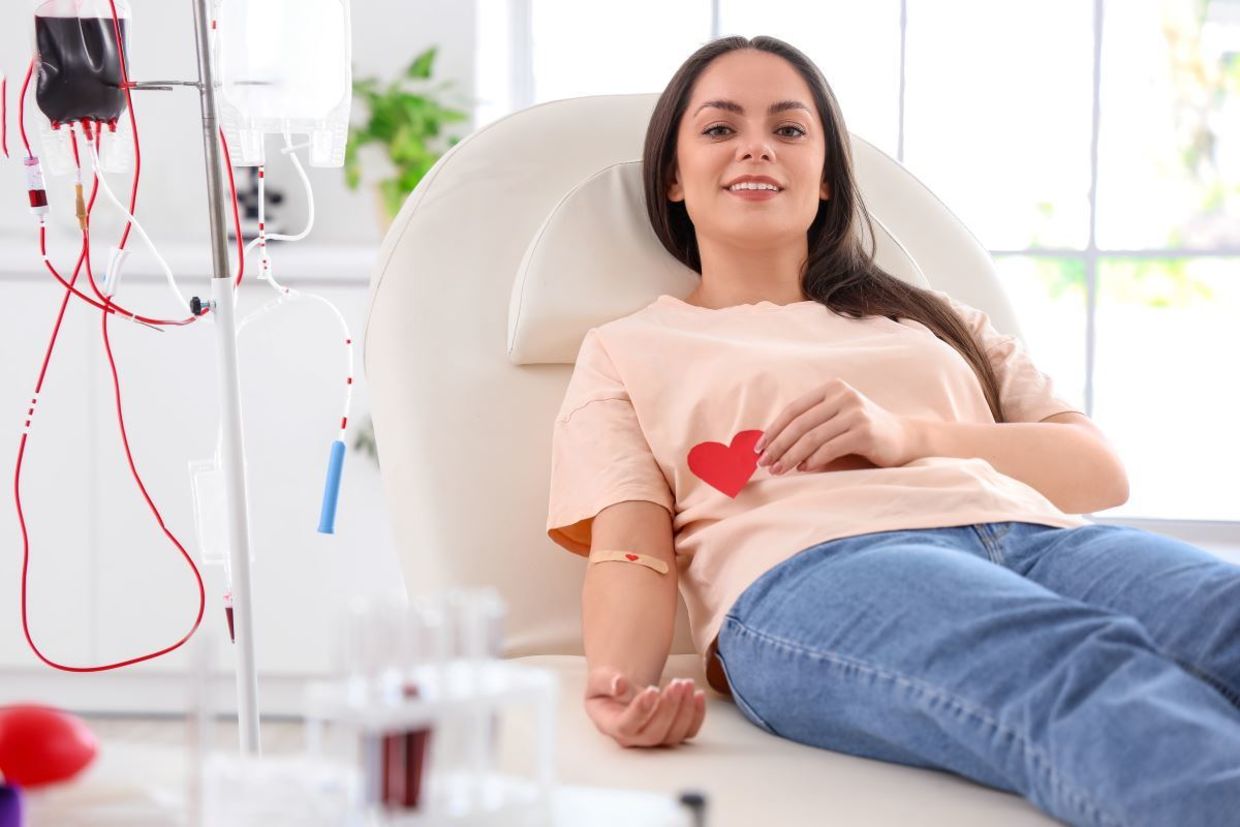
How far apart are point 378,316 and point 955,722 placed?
83 cm

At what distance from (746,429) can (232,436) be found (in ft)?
1.61

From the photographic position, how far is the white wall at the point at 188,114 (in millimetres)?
2789

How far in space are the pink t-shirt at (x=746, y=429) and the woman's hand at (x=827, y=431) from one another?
0.03 metres

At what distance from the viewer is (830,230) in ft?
5.16

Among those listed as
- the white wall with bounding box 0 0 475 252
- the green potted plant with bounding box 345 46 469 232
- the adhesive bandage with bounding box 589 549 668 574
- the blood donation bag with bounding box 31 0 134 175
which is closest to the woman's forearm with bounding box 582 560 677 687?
the adhesive bandage with bounding box 589 549 668 574

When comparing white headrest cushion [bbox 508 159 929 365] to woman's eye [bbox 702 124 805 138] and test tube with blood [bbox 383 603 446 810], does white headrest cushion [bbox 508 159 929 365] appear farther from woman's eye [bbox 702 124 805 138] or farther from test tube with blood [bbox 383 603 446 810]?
test tube with blood [bbox 383 603 446 810]

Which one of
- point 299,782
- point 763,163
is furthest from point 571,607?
point 299,782

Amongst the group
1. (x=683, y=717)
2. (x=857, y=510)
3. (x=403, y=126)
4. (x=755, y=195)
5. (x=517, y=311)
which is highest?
(x=403, y=126)

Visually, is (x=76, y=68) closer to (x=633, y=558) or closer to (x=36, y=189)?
(x=36, y=189)

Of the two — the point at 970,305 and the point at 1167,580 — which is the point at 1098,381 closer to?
the point at 970,305

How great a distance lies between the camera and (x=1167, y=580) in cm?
106

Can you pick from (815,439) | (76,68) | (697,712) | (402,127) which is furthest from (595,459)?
(402,127)

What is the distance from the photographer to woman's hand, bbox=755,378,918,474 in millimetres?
1214

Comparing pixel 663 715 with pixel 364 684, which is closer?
pixel 364 684
